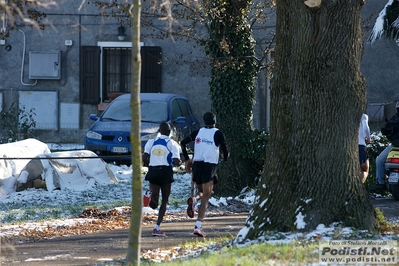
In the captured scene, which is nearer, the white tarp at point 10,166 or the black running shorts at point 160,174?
the black running shorts at point 160,174

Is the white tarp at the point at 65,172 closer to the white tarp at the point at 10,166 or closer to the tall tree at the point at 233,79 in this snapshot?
the white tarp at the point at 10,166

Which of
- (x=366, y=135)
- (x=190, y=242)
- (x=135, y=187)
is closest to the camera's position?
(x=135, y=187)

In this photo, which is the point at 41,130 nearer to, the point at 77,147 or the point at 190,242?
the point at 77,147

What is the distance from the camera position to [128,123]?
18.6 meters

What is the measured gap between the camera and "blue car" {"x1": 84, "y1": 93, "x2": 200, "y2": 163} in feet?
58.6

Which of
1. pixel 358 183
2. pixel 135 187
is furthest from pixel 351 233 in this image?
pixel 135 187

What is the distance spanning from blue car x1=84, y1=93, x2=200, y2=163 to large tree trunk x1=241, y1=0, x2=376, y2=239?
881 centimetres

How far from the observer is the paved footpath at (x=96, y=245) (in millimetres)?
8742

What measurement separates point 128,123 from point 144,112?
2.90 ft

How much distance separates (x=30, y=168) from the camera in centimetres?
1495

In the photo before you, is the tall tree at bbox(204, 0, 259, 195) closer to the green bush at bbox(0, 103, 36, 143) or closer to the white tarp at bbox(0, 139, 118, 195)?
the white tarp at bbox(0, 139, 118, 195)

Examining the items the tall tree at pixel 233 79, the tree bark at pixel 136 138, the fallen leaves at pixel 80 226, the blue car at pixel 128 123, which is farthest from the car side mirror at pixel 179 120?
the tree bark at pixel 136 138

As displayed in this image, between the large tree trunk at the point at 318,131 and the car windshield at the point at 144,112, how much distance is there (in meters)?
10.6

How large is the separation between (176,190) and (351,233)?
26.5 feet
